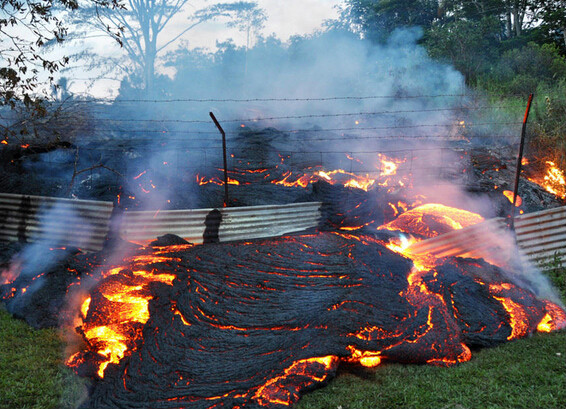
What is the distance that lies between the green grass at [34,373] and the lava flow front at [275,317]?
228mm

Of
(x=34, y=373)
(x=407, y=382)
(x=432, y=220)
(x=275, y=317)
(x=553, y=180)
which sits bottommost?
(x=407, y=382)

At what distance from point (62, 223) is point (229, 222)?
124 inches

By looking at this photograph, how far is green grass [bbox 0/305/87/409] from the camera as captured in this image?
443 centimetres

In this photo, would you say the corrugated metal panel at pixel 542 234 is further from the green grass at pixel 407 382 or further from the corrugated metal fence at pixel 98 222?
the corrugated metal fence at pixel 98 222

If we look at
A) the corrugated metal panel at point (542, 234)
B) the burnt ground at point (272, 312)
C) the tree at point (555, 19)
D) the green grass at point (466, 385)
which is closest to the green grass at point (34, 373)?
the burnt ground at point (272, 312)

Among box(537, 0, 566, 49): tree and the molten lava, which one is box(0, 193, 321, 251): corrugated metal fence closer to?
the molten lava

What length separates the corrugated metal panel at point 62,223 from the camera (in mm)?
7766

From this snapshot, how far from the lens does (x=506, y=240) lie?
7707 mm

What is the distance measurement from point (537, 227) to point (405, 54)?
1528cm

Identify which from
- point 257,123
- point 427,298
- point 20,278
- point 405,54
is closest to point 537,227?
point 427,298

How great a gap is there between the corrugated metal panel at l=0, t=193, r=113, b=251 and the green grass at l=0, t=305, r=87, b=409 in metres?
2.18

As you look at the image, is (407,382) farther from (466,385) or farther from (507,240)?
(507,240)

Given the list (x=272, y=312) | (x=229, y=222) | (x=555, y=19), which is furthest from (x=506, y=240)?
(x=555, y=19)

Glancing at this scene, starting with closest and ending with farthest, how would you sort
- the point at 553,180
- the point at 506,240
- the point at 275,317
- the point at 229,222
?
the point at 275,317 → the point at 506,240 → the point at 229,222 → the point at 553,180
